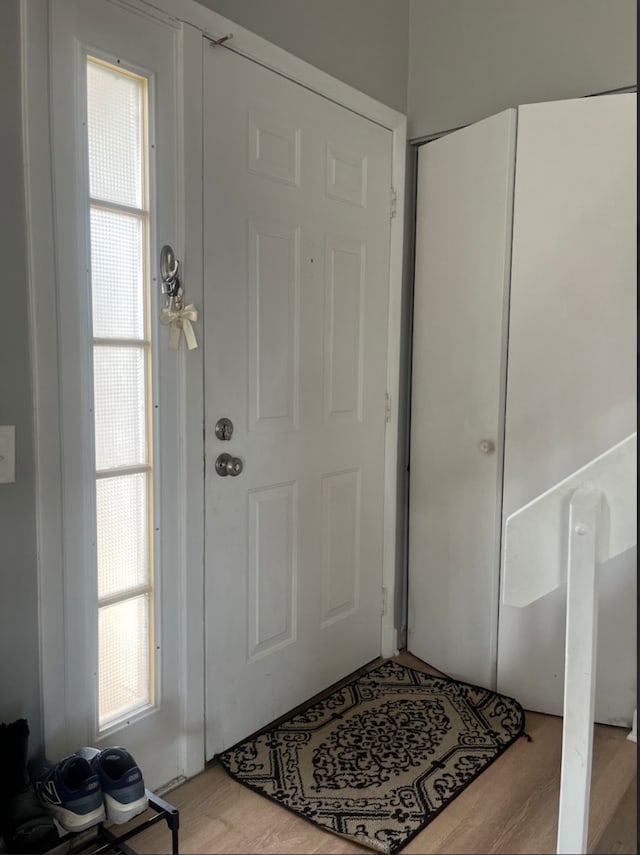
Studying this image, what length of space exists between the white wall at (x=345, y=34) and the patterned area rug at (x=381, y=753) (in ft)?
6.17

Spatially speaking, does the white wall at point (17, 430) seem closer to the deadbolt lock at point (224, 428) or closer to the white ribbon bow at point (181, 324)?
the white ribbon bow at point (181, 324)

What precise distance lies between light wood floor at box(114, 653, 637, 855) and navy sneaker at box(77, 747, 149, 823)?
0.13 m

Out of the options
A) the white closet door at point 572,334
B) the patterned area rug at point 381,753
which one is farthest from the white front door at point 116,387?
the white closet door at point 572,334

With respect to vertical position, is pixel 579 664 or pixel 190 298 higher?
pixel 190 298

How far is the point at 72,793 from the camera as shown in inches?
50.6

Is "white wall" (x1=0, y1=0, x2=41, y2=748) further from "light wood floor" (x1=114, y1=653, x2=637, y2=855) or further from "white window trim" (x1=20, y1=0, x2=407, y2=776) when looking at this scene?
"light wood floor" (x1=114, y1=653, x2=637, y2=855)

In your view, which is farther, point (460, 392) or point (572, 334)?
point (460, 392)

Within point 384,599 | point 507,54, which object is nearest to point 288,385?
point 384,599

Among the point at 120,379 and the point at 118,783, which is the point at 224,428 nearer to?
the point at 120,379

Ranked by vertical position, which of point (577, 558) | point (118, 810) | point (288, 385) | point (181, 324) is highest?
point (181, 324)

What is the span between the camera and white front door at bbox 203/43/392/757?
5.59ft

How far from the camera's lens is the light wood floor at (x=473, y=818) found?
1.39 metres

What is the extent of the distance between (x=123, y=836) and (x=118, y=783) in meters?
0.12

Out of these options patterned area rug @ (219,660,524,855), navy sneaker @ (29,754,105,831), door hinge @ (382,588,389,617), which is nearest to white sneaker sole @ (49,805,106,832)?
navy sneaker @ (29,754,105,831)
